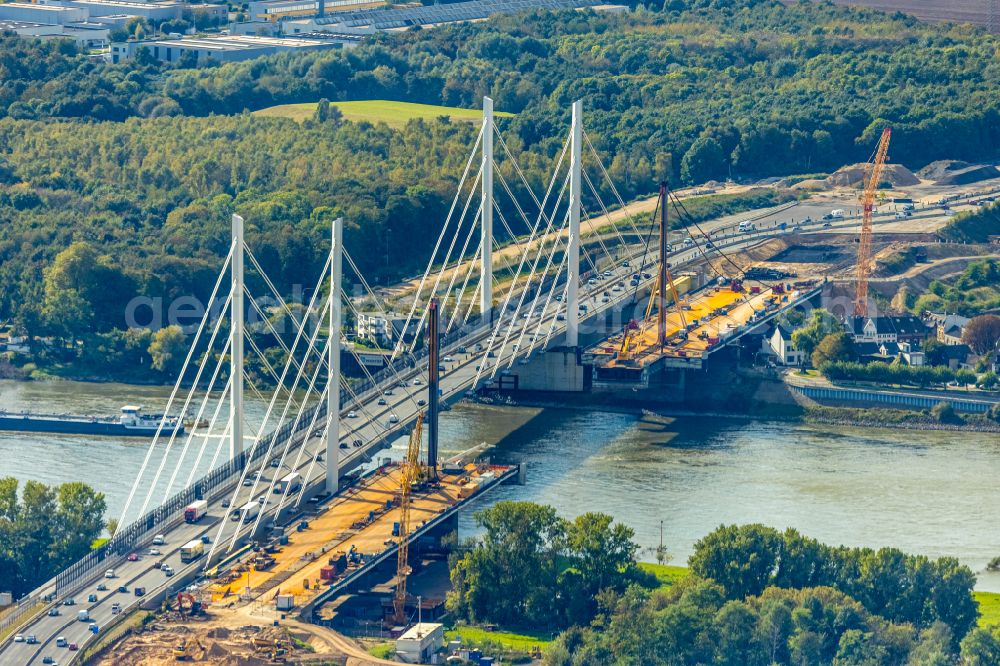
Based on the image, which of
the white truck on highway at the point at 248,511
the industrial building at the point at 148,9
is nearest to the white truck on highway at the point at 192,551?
the white truck on highway at the point at 248,511

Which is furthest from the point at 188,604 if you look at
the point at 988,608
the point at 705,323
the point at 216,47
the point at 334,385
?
the point at 216,47

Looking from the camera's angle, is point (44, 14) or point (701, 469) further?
point (44, 14)

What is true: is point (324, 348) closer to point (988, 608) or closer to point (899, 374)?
point (899, 374)

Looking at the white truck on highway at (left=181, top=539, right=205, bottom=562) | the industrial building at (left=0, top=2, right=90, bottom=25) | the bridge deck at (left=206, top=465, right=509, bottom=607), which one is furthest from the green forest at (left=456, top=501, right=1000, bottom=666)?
the industrial building at (left=0, top=2, right=90, bottom=25)

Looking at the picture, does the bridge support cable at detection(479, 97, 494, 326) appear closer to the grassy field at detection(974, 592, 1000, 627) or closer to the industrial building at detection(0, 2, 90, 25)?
the grassy field at detection(974, 592, 1000, 627)

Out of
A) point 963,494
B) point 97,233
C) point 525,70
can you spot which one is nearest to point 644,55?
point 525,70

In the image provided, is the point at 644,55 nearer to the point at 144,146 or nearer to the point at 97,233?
the point at 144,146

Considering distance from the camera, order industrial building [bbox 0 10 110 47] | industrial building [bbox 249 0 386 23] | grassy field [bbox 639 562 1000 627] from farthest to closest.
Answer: industrial building [bbox 249 0 386 23]
industrial building [bbox 0 10 110 47]
grassy field [bbox 639 562 1000 627]
